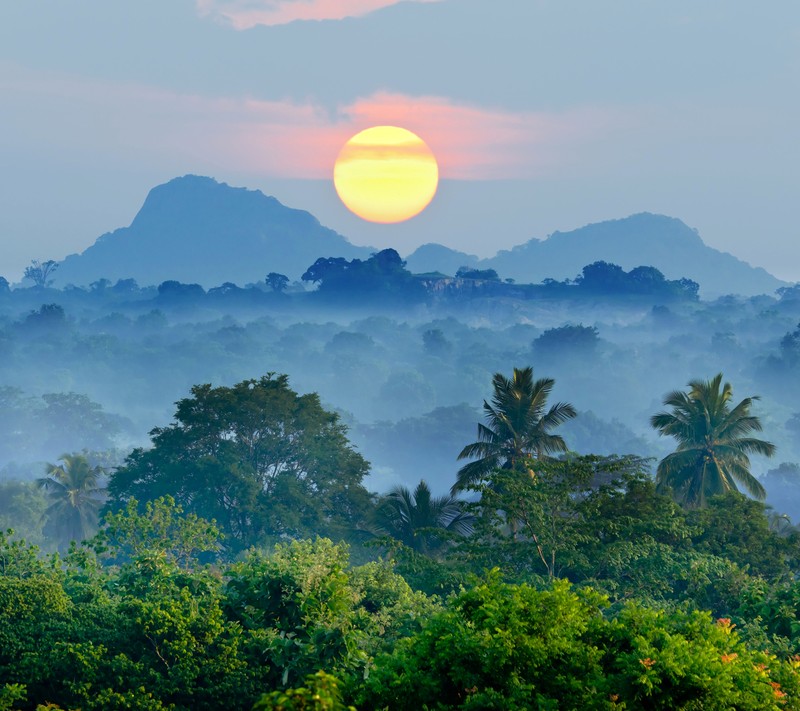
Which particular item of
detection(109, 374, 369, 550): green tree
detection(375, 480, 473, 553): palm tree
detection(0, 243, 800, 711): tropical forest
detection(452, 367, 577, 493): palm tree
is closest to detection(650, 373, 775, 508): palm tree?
detection(0, 243, 800, 711): tropical forest

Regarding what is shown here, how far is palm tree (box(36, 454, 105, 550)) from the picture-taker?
60.9 m

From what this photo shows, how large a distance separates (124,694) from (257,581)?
3250 millimetres

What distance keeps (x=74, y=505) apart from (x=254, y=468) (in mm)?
16387

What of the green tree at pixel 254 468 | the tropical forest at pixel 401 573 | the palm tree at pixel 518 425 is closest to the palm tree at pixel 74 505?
the tropical forest at pixel 401 573

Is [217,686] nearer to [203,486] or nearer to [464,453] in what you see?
[464,453]

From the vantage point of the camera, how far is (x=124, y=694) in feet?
62.7

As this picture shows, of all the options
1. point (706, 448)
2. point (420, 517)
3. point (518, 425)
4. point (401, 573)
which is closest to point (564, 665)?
point (401, 573)

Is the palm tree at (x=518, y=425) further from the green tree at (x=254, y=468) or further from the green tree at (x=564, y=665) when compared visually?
the green tree at (x=564, y=665)

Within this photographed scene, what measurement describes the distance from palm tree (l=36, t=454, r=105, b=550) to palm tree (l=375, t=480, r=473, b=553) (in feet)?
89.8

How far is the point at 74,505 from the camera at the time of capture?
2399 inches

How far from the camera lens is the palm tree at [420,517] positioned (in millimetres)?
37938

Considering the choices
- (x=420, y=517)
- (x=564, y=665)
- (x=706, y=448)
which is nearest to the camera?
(x=564, y=665)

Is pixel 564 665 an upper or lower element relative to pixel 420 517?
upper

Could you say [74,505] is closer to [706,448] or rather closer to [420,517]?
[420,517]
